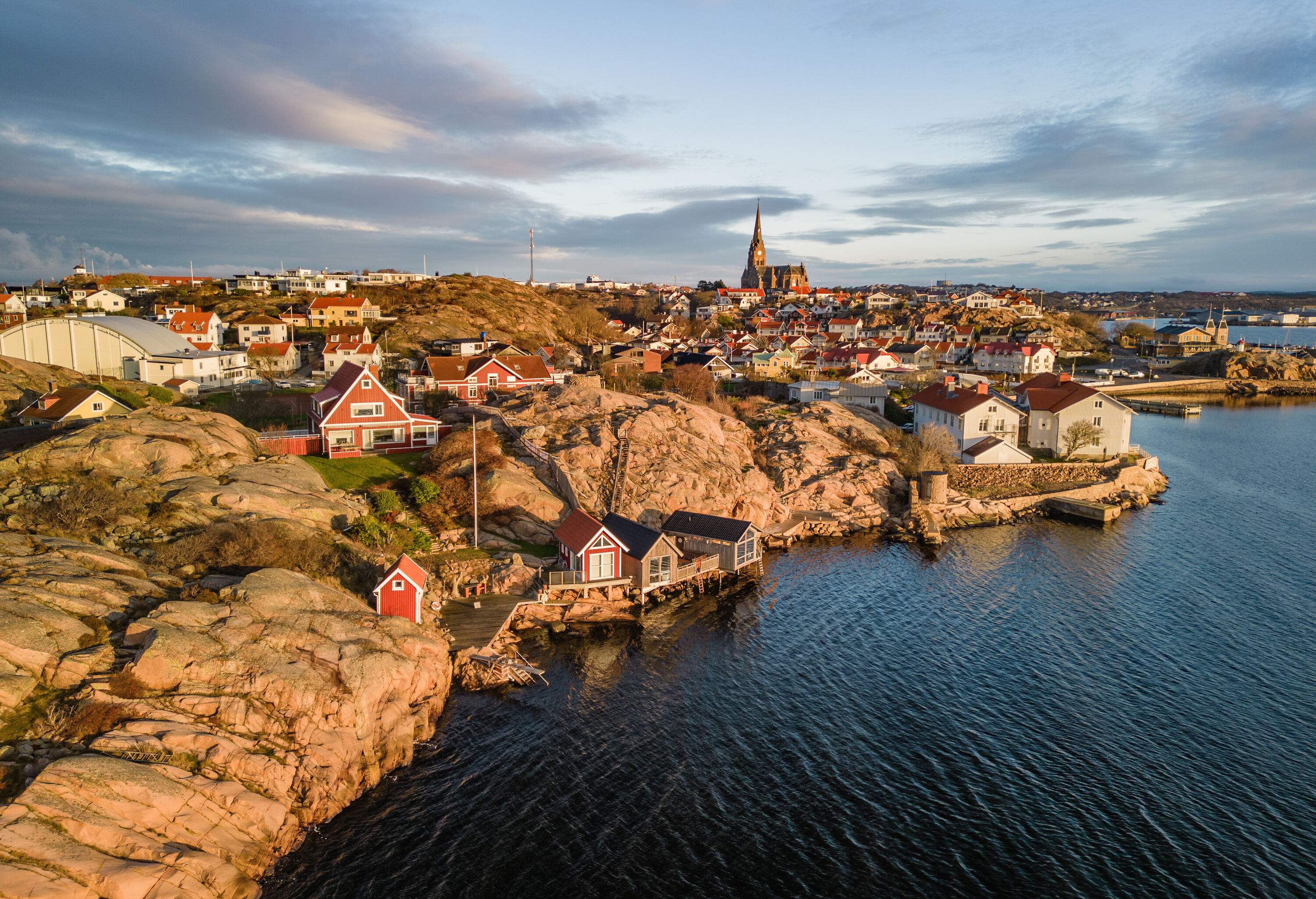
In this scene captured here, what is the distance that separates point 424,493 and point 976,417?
46.0 metres

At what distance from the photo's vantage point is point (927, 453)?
57.3 m

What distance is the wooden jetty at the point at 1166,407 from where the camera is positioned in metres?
101

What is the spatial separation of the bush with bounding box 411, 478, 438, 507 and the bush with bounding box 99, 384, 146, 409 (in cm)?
2150

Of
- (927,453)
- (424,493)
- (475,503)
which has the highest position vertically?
(475,503)

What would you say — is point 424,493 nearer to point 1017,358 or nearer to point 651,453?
point 651,453

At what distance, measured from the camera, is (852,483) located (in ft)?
181

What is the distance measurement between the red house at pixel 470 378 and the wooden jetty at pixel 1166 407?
3355 inches

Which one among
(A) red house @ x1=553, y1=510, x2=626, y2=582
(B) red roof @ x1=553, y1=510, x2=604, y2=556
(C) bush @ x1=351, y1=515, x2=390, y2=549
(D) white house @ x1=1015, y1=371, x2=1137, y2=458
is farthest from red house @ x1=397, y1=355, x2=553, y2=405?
(D) white house @ x1=1015, y1=371, x2=1137, y2=458

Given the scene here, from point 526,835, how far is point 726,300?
594ft

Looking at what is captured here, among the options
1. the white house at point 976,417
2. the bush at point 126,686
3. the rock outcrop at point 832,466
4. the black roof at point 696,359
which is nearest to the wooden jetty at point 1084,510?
the white house at point 976,417

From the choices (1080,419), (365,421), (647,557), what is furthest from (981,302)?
(647,557)

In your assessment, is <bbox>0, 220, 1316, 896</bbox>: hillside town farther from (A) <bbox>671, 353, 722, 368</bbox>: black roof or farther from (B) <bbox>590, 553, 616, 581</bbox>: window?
(A) <bbox>671, 353, 722, 368</bbox>: black roof

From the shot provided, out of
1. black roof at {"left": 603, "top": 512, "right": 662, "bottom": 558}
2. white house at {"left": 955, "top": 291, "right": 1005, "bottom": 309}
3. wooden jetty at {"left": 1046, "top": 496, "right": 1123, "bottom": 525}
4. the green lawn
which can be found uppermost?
white house at {"left": 955, "top": 291, "right": 1005, "bottom": 309}

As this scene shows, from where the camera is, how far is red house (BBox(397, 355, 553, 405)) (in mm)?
64438
